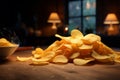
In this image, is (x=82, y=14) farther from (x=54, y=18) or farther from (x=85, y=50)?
(x=85, y=50)

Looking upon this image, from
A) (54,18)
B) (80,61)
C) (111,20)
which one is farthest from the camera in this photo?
(54,18)

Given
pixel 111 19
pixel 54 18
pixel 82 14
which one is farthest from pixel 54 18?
pixel 111 19

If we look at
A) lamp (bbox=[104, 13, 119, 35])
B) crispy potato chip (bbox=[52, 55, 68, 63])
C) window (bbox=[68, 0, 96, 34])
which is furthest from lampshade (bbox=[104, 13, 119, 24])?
crispy potato chip (bbox=[52, 55, 68, 63])

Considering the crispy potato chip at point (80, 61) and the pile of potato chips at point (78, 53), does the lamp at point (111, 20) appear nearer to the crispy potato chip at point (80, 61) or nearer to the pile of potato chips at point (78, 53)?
the pile of potato chips at point (78, 53)

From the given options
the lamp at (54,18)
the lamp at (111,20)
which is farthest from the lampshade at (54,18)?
the lamp at (111,20)

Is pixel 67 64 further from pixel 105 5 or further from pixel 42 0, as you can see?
pixel 42 0

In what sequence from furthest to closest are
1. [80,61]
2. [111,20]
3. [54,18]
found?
[54,18] → [111,20] → [80,61]

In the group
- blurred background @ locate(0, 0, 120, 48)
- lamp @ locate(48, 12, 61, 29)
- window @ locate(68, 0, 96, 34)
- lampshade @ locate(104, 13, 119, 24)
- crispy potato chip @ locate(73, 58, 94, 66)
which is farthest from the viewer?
lamp @ locate(48, 12, 61, 29)

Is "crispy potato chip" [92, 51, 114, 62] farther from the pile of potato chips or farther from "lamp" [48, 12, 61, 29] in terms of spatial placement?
"lamp" [48, 12, 61, 29]
